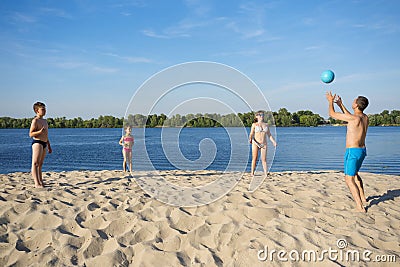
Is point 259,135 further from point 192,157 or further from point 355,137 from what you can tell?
→ point 192,157

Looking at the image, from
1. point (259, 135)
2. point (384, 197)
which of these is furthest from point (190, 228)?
point (259, 135)

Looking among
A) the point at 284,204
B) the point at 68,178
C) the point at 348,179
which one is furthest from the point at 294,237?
the point at 68,178

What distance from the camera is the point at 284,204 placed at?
18.4ft

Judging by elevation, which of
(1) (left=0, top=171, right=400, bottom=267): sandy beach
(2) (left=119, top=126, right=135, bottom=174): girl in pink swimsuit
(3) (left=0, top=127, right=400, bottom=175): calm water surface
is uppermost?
(2) (left=119, top=126, right=135, bottom=174): girl in pink swimsuit

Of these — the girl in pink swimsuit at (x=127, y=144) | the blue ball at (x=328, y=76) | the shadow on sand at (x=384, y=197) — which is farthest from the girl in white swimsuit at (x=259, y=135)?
the girl in pink swimsuit at (x=127, y=144)

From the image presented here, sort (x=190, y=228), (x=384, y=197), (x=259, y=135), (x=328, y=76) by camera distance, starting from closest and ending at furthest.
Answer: (x=190, y=228) < (x=384, y=197) < (x=328, y=76) < (x=259, y=135)

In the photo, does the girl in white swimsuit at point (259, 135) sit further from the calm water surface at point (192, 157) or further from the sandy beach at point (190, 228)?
the sandy beach at point (190, 228)

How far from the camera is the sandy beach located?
391 cm

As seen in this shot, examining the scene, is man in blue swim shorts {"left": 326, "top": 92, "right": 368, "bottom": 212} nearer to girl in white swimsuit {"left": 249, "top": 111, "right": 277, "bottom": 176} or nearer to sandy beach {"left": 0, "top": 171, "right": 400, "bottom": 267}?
sandy beach {"left": 0, "top": 171, "right": 400, "bottom": 267}

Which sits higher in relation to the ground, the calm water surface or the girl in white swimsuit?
the girl in white swimsuit

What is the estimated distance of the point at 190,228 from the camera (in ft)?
15.5

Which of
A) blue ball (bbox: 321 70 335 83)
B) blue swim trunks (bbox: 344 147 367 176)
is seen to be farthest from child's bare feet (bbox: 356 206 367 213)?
blue ball (bbox: 321 70 335 83)

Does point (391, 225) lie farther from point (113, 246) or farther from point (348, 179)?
point (113, 246)

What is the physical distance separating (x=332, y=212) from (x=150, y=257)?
3130 mm
